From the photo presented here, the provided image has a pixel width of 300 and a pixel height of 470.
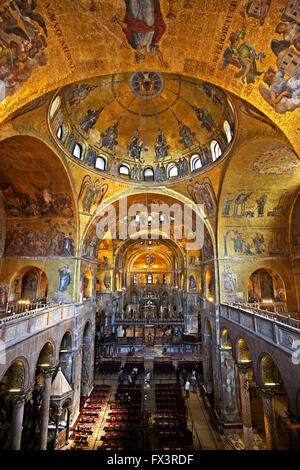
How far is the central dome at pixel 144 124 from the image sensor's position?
12.5 meters

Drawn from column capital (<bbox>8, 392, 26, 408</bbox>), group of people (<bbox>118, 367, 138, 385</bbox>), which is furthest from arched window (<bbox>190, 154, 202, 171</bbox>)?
group of people (<bbox>118, 367, 138, 385</bbox>)

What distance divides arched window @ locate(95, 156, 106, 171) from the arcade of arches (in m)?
0.09

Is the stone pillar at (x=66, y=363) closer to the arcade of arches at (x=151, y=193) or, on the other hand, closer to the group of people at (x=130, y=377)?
the arcade of arches at (x=151, y=193)

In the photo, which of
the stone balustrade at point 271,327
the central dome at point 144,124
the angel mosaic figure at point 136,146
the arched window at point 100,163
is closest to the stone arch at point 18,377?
the stone balustrade at point 271,327

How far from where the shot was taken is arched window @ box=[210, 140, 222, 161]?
47.0 feet

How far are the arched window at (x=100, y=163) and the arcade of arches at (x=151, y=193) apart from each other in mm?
93

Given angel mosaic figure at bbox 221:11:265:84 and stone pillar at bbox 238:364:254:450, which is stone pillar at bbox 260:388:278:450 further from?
angel mosaic figure at bbox 221:11:265:84

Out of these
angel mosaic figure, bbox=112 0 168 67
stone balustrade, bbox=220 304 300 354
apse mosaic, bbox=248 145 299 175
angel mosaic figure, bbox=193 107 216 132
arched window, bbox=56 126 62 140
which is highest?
angel mosaic figure, bbox=193 107 216 132

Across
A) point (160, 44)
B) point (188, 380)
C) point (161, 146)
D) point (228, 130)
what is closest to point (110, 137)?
point (161, 146)

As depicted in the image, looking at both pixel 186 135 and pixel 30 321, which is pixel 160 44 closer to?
pixel 186 135

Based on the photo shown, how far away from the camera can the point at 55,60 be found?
6.30m
